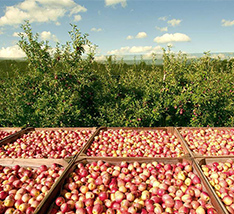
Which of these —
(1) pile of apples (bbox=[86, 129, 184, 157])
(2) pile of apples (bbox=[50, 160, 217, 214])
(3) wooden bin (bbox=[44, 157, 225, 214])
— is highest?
(3) wooden bin (bbox=[44, 157, 225, 214])

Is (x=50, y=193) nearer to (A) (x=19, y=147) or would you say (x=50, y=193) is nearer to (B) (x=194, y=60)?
(A) (x=19, y=147)

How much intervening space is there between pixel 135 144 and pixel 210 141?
150 cm

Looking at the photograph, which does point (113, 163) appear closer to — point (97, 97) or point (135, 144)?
point (135, 144)

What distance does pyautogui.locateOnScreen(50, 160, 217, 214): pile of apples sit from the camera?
2.09m

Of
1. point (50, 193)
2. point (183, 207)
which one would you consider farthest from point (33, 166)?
point (183, 207)

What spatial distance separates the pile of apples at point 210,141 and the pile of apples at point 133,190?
2.71ft

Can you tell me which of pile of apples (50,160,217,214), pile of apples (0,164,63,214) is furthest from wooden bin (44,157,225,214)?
pile of apples (0,164,63,214)

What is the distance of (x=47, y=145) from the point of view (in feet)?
12.5

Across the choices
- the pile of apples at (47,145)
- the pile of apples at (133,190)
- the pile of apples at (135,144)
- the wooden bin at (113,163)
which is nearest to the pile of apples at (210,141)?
the pile of apples at (135,144)

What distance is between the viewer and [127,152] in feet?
11.4

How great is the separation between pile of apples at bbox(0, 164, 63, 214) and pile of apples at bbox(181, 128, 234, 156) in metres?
2.46

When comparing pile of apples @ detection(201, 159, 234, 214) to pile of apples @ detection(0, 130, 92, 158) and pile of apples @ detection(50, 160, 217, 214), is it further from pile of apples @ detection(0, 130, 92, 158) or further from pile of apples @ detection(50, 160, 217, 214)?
pile of apples @ detection(0, 130, 92, 158)

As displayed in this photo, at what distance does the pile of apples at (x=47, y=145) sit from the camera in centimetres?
343

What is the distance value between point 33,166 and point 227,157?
299 centimetres
